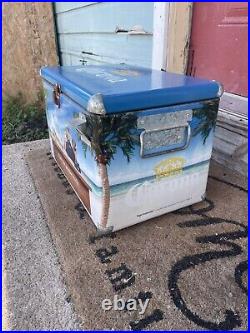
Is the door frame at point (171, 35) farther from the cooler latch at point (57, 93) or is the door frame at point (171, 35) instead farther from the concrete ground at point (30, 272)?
the concrete ground at point (30, 272)

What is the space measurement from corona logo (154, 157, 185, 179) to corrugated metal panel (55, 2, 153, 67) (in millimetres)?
721

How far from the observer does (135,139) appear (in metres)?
0.71

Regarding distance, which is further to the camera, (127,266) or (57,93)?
(57,93)

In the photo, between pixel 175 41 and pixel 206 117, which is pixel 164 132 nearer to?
pixel 206 117

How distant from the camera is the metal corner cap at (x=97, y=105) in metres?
0.63

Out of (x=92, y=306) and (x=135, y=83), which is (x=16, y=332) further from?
(x=135, y=83)

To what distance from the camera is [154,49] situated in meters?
1.25

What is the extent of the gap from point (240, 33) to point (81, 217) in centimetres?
88

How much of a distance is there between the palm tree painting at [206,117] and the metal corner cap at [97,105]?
280 mm

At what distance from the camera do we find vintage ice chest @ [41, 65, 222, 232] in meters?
A: 0.67

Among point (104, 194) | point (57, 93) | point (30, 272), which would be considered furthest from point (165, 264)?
point (57, 93)

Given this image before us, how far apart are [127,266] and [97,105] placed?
1.30 ft

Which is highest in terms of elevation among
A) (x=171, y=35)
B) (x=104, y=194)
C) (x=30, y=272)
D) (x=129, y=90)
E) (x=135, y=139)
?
(x=171, y=35)

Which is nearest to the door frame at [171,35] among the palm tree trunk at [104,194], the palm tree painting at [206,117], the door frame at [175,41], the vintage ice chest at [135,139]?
the door frame at [175,41]
